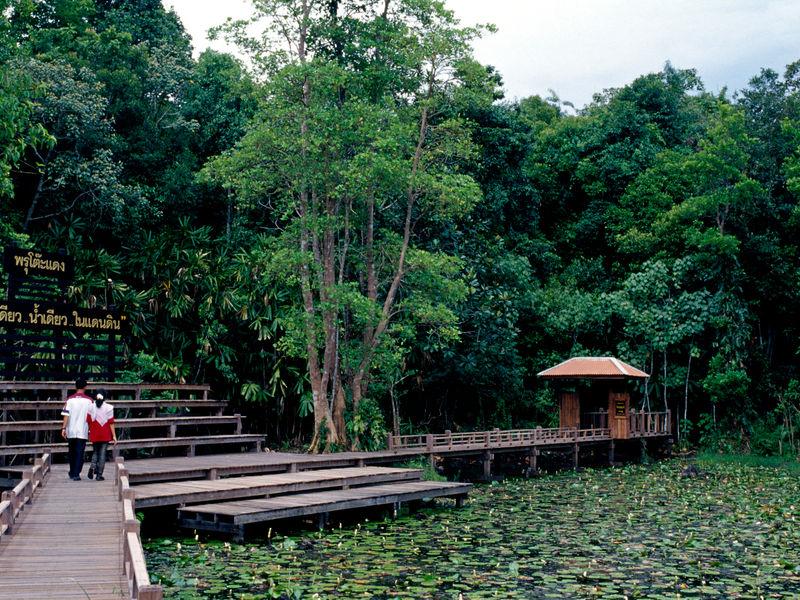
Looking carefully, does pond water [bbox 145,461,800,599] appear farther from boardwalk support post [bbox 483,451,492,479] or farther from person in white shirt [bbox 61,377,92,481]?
boardwalk support post [bbox 483,451,492,479]

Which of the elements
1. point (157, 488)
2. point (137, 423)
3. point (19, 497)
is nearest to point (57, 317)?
point (137, 423)

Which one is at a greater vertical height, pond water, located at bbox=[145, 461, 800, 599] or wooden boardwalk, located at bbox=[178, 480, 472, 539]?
wooden boardwalk, located at bbox=[178, 480, 472, 539]

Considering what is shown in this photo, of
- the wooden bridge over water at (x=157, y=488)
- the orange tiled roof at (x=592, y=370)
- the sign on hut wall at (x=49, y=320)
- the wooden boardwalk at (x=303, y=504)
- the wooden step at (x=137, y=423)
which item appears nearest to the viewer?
the wooden bridge over water at (x=157, y=488)

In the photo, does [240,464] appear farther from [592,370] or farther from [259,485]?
[592,370]

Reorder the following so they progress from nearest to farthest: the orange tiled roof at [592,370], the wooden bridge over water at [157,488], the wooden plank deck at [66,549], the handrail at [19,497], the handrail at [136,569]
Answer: the handrail at [136,569] < the wooden plank deck at [66,549] < the wooden bridge over water at [157,488] < the handrail at [19,497] < the orange tiled roof at [592,370]

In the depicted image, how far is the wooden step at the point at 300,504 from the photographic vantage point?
1379 cm

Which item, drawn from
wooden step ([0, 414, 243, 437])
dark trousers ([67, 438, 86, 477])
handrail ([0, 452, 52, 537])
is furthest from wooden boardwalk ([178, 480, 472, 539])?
wooden step ([0, 414, 243, 437])

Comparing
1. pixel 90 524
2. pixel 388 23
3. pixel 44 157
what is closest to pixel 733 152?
pixel 388 23

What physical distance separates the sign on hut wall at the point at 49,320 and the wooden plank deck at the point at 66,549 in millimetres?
6277

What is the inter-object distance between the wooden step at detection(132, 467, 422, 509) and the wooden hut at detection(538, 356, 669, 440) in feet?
37.6

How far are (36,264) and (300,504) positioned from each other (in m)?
8.34

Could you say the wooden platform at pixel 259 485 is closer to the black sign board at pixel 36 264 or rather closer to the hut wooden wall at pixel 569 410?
the black sign board at pixel 36 264

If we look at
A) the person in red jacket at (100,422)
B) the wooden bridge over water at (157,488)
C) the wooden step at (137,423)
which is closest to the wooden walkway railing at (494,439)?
the wooden bridge over water at (157,488)

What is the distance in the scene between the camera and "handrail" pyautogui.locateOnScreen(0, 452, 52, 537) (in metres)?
10.1
